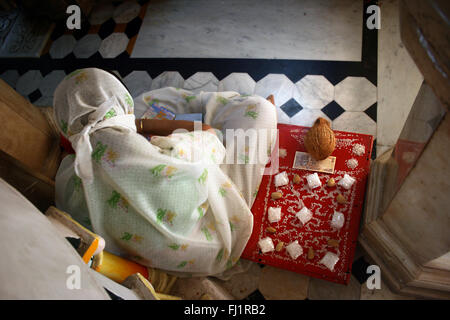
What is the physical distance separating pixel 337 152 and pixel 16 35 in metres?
3.28

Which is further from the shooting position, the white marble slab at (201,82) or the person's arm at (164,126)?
the white marble slab at (201,82)

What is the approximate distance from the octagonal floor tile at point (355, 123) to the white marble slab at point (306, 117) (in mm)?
85

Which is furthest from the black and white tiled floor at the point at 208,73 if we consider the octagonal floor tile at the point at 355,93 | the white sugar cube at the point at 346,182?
the white sugar cube at the point at 346,182

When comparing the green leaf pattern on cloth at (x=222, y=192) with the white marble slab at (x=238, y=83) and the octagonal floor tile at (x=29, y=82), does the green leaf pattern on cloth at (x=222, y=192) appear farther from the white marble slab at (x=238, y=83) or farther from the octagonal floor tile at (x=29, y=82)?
the octagonal floor tile at (x=29, y=82)

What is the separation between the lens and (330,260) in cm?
141

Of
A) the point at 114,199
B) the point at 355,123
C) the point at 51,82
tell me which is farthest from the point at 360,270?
the point at 51,82

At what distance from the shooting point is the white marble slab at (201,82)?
89.7 inches

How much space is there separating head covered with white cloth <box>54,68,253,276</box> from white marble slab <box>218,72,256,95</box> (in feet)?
2.98

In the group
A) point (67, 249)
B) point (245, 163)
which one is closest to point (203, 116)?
point (245, 163)

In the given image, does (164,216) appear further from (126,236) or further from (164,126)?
(164,126)

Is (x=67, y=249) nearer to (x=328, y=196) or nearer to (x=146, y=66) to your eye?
(x=328, y=196)

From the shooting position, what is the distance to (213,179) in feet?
4.45

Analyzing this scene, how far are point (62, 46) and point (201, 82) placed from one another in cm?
154

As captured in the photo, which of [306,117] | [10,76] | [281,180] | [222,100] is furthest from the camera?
[10,76]
